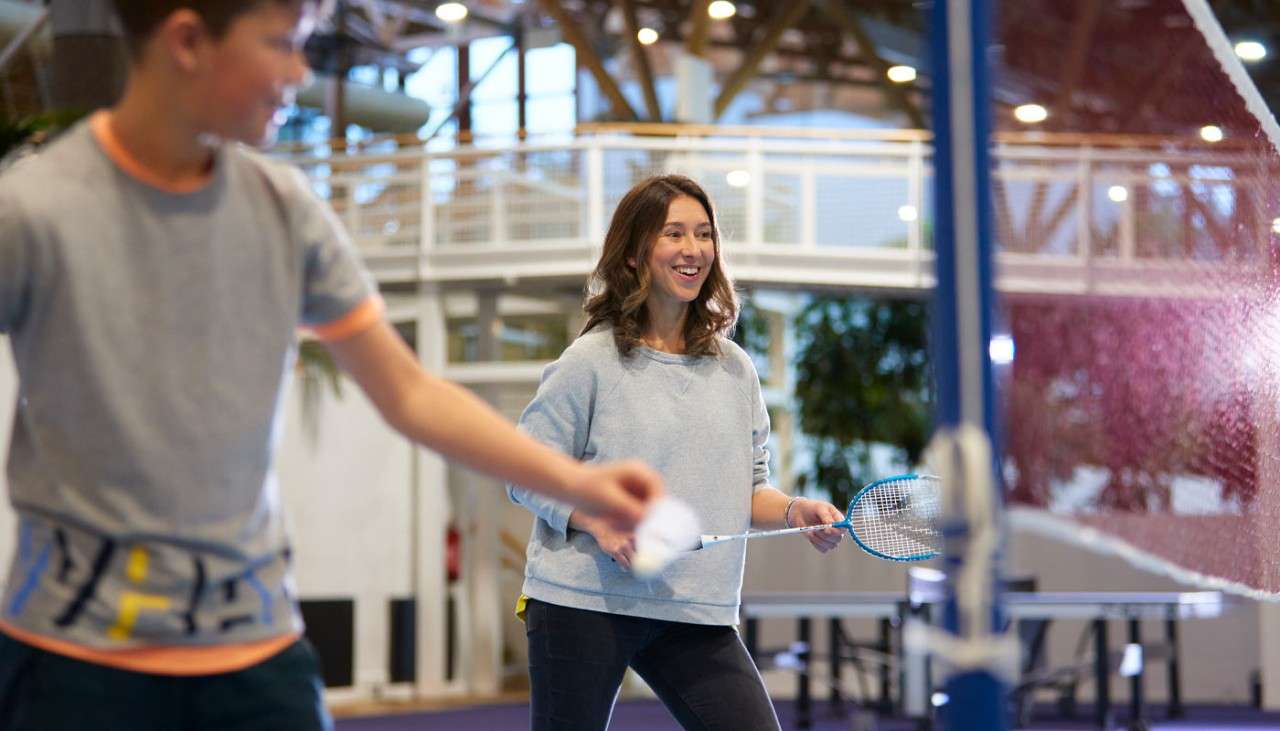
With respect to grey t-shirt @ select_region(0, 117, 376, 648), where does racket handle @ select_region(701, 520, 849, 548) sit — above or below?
below

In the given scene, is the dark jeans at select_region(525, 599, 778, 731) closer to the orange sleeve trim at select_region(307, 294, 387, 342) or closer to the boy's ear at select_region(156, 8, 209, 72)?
the orange sleeve trim at select_region(307, 294, 387, 342)

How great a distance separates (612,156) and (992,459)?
11591 millimetres

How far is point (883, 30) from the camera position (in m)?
19.5

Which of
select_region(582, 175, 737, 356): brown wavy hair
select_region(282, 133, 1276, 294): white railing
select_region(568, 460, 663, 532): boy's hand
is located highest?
select_region(282, 133, 1276, 294): white railing

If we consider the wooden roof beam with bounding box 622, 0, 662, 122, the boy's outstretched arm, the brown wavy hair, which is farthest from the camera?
the wooden roof beam with bounding box 622, 0, 662, 122

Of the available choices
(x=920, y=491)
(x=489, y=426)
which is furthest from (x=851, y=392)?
(x=489, y=426)

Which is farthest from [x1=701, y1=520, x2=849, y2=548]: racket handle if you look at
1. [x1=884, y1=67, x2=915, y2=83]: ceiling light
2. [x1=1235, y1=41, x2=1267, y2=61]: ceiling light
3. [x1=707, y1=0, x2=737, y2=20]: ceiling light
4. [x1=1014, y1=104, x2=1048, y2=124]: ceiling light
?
[x1=1235, y1=41, x2=1267, y2=61]: ceiling light

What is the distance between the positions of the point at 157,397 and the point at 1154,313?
171 inches

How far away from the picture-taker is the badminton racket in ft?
11.1

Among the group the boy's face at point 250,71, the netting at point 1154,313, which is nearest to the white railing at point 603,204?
the netting at point 1154,313

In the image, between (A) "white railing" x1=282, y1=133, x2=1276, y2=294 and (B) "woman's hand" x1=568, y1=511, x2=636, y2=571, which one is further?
(A) "white railing" x1=282, y1=133, x2=1276, y2=294

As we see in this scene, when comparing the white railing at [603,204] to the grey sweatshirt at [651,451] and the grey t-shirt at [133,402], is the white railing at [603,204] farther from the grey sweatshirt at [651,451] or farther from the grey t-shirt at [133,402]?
the grey t-shirt at [133,402]

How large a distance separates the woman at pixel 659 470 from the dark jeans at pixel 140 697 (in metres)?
1.26

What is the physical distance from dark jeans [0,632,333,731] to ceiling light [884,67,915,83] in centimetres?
1789
